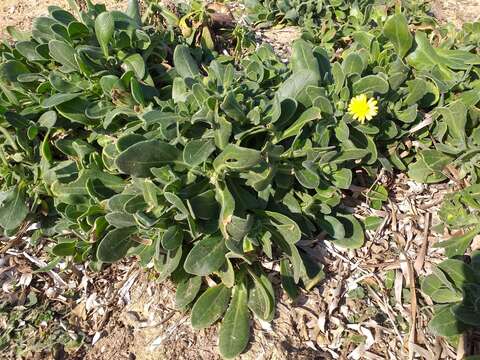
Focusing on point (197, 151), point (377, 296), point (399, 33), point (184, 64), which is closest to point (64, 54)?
point (184, 64)

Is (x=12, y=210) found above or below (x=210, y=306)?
above

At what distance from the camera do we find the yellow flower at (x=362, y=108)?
105 inches

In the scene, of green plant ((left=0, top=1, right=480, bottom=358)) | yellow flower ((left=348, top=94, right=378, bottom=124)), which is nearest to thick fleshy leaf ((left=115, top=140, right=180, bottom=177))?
green plant ((left=0, top=1, right=480, bottom=358))

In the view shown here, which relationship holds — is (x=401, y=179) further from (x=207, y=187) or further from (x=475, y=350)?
(x=207, y=187)

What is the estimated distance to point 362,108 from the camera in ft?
8.79

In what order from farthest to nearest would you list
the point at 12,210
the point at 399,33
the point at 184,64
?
the point at 399,33 < the point at 184,64 < the point at 12,210

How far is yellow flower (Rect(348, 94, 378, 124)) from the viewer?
2678 mm

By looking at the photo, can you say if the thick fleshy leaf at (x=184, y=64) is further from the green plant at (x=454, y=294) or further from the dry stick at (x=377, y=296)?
the green plant at (x=454, y=294)

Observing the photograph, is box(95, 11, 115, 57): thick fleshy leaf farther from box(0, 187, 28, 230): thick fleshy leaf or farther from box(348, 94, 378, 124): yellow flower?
box(348, 94, 378, 124): yellow flower

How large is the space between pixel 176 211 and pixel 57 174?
866 mm

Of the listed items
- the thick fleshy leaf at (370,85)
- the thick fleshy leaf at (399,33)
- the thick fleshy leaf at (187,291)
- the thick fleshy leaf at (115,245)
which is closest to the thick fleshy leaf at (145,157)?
the thick fleshy leaf at (115,245)

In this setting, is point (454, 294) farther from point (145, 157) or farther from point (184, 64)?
point (184, 64)

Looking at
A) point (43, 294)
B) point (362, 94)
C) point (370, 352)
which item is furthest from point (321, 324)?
point (43, 294)

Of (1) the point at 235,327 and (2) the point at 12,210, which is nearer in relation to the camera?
(1) the point at 235,327
